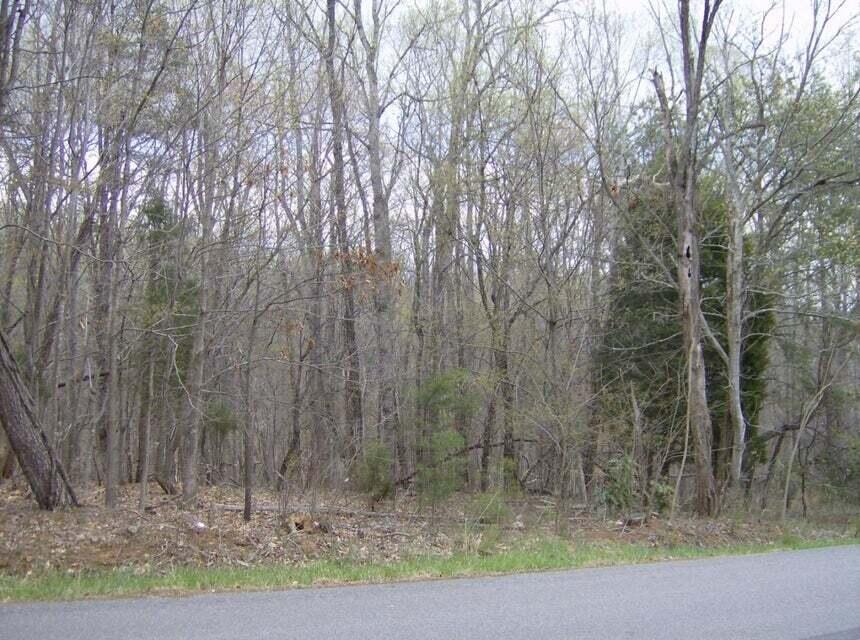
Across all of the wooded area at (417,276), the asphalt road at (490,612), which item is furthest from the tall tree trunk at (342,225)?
the asphalt road at (490,612)

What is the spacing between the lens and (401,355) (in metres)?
24.4

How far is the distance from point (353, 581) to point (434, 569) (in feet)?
3.90

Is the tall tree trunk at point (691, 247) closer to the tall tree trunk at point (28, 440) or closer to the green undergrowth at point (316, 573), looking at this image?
the green undergrowth at point (316, 573)

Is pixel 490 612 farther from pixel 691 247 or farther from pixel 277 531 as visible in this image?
pixel 691 247

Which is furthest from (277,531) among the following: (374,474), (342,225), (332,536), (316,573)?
(342,225)

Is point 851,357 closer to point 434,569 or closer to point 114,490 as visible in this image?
point 434,569

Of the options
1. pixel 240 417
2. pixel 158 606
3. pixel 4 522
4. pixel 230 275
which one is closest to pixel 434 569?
pixel 158 606

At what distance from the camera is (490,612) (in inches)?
267

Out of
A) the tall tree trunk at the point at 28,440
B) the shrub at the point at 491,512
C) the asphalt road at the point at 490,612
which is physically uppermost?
the tall tree trunk at the point at 28,440

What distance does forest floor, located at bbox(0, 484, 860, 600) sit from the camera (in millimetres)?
9289

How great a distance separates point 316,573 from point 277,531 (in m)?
3.89

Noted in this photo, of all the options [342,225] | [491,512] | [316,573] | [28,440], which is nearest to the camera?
[316,573]

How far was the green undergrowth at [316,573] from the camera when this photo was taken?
7.43 m

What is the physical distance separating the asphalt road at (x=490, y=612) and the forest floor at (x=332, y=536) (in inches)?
36.3
